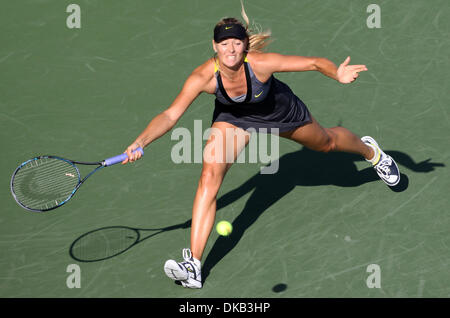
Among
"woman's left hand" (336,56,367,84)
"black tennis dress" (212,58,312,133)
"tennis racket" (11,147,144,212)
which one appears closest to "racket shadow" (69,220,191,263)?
"tennis racket" (11,147,144,212)

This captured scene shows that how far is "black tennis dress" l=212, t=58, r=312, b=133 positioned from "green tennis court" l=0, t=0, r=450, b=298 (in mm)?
1088

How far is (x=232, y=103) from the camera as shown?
24.8 ft

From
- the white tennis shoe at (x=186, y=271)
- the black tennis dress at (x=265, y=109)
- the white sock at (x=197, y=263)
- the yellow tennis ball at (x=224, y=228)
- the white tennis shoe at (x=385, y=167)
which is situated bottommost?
the white tennis shoe at (x=186, y=271)

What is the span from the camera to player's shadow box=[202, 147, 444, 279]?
8.51 m

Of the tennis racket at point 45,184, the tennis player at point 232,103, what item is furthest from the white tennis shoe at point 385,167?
the tennis racket at point 45,184

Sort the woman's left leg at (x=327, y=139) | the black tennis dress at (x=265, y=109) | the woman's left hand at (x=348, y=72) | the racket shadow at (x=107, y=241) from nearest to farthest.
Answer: the woman's left hand at (x=348, y=72) → the black tennis dress at (x=265, y=109) → the racket shadow at (x=107, y=241) → the woman's left leg at (x=327, y=139)

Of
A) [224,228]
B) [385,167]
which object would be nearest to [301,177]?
[385,167]

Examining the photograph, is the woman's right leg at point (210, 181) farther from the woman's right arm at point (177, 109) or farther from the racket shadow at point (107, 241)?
the racket shadow at point (107, 241)

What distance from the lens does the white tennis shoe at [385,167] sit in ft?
28.1

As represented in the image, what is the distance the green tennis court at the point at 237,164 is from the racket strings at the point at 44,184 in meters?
0.74

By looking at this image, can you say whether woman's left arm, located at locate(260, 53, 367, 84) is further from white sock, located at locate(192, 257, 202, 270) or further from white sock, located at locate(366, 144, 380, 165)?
white sock, located at locate(192, 257, 202, 270)

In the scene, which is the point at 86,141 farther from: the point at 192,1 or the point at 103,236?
the point at 192,1

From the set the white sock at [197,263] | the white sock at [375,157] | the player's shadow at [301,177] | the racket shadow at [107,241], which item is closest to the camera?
the white sock at [197,263]

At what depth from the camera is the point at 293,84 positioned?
10102mm
